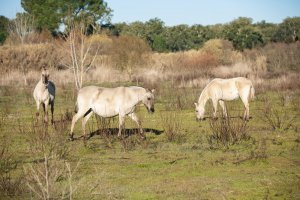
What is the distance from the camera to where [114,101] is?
15.3 metres

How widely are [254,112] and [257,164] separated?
10.9 meters

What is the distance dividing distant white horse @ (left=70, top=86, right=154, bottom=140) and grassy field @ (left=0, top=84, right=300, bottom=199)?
81cm

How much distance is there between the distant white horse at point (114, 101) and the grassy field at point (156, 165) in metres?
0.81

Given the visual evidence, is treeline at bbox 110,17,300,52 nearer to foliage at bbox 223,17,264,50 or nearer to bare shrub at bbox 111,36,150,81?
foliage at bbox 223,17,264,50

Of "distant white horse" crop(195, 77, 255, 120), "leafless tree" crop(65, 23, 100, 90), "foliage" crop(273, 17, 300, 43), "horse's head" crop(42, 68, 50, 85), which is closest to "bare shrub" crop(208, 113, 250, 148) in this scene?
"distant white horse" crop(195, 77, 255, 120)

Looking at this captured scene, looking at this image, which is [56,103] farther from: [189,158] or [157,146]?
[189,158]

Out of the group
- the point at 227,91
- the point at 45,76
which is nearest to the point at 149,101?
the point at 45,76

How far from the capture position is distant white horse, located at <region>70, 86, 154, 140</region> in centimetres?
1532

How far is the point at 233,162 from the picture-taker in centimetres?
1193

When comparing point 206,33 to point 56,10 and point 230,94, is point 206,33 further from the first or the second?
point 230,94

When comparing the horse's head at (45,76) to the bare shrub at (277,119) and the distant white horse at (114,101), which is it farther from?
the bare shrub at (277,119)

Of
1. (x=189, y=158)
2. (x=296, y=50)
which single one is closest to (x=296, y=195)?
(x=189, y=158)

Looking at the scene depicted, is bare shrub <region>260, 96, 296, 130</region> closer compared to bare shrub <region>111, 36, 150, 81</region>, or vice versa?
bare shrub <region>260, 96, 296, 130</region>

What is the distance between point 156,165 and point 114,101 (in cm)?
400
